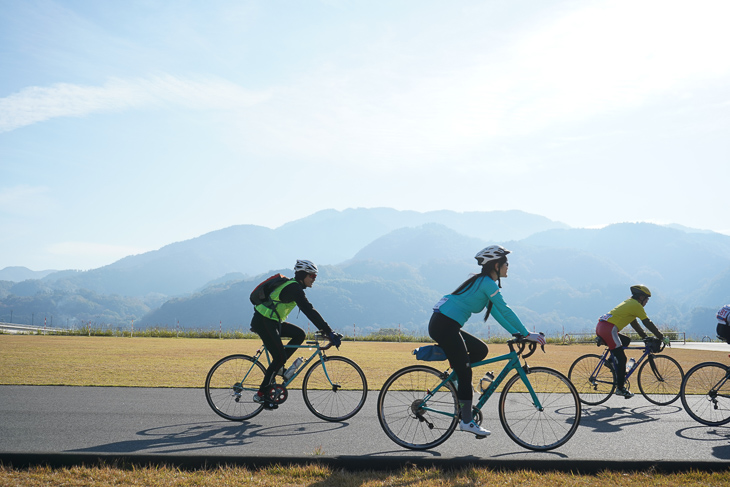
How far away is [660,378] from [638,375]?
316 millimetres

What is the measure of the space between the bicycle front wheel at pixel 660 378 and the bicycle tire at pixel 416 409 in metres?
4.67

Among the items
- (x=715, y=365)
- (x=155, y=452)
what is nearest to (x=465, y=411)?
(x=155, y=452)

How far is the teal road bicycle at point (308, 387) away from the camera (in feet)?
23.1

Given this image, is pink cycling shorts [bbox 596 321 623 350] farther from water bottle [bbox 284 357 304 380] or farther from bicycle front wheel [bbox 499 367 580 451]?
water bottle [bbox 284 357 304 380]

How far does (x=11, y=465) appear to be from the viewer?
15.3ft

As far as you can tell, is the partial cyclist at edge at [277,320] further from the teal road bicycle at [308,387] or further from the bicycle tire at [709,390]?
the bicycle tire at [709,390]

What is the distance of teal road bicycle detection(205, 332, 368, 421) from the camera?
7055mm

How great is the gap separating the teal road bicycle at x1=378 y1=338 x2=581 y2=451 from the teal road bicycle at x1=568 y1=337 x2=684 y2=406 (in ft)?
10.3

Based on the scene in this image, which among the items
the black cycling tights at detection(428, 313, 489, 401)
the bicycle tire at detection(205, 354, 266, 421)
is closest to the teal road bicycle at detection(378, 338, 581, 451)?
the black cycling tights at detection(428, 313, 489, 401)

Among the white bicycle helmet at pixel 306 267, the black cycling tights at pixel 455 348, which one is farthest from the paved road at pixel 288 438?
the white bicycle helmet at pixel 306 267

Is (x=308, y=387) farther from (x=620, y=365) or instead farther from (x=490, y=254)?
(x=620, y=365)

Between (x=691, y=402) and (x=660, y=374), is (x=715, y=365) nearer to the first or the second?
(x=691, y=402)

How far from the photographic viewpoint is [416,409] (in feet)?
18.9

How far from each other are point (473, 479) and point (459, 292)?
70.5 inches
